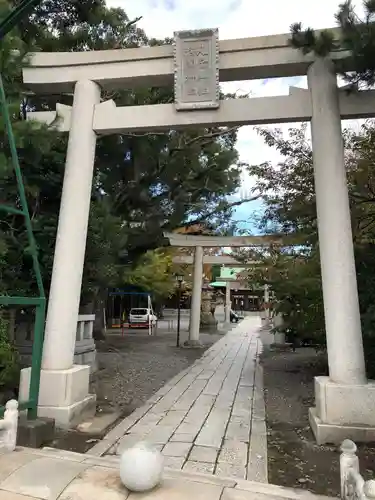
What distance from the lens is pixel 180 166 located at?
10695 millimetres

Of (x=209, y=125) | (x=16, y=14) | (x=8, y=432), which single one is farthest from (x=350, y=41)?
(x=8, y=432)

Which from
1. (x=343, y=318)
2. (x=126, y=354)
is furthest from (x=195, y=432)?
(x=126, y=354)

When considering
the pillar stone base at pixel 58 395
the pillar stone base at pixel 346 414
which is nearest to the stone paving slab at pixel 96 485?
the pillar stone base at pixel 58 395

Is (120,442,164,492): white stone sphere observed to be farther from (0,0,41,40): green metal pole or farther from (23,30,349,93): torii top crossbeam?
(23,30,349,93): torii top crossbeam

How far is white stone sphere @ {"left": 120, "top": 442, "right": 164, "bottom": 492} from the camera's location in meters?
2.61

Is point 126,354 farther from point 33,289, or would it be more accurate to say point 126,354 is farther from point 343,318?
point 343,318

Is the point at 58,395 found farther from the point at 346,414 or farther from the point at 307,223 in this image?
the point at 307,223

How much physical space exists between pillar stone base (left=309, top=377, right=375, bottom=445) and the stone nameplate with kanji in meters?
3.77

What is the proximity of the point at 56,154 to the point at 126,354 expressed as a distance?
6.53m

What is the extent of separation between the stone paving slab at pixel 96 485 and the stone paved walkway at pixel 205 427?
0.60 metres

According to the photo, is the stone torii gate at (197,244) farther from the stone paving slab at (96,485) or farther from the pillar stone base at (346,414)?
the stone paving slab at (96,485)

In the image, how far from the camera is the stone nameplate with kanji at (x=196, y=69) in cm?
539

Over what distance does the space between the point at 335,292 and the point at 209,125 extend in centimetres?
268

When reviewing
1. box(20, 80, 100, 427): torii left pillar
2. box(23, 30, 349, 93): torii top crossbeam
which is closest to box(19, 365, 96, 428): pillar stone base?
box(20, 80, 100, 427): torii left pillar
